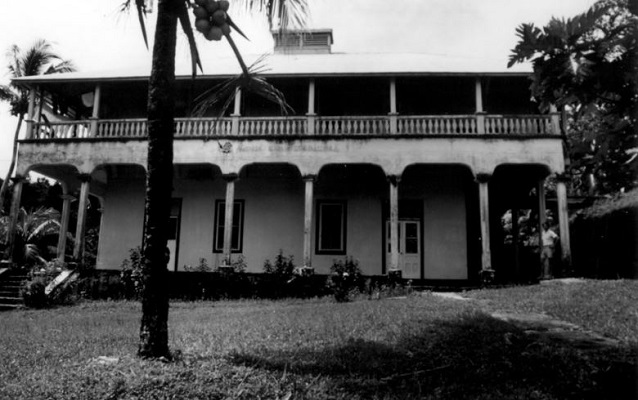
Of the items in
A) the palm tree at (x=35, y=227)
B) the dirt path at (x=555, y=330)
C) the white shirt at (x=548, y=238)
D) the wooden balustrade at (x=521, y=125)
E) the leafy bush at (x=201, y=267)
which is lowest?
the dirt path at (x=555, y=330)

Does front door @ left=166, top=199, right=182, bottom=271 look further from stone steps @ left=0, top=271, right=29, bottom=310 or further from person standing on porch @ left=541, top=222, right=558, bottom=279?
person standing on porch @ left=541, top=222, right=558, bottom=279

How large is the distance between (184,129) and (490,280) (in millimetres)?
9988

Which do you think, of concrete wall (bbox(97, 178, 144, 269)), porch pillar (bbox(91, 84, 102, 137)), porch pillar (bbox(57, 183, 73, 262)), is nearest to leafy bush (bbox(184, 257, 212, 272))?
concrete wall (bbox(97, 178, 144, 269))

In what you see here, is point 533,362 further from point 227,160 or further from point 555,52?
point 227,160

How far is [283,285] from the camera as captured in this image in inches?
595

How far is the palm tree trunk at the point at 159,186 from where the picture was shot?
17.5ft

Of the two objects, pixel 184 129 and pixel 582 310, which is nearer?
pixel 582 310

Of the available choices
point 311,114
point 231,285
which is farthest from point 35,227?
point 311,114

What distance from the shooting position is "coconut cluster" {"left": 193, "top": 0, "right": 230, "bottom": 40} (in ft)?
17.2

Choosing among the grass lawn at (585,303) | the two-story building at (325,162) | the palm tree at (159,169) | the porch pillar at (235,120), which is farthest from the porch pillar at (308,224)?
the palm tree at (159,169)

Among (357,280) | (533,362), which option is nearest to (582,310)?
(533,362)

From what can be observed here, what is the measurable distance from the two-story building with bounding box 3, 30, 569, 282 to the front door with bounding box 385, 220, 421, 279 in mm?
34

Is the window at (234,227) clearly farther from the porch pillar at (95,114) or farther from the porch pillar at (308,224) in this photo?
the porch pillar at (95,114)

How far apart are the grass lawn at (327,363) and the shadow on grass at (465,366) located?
1cm
